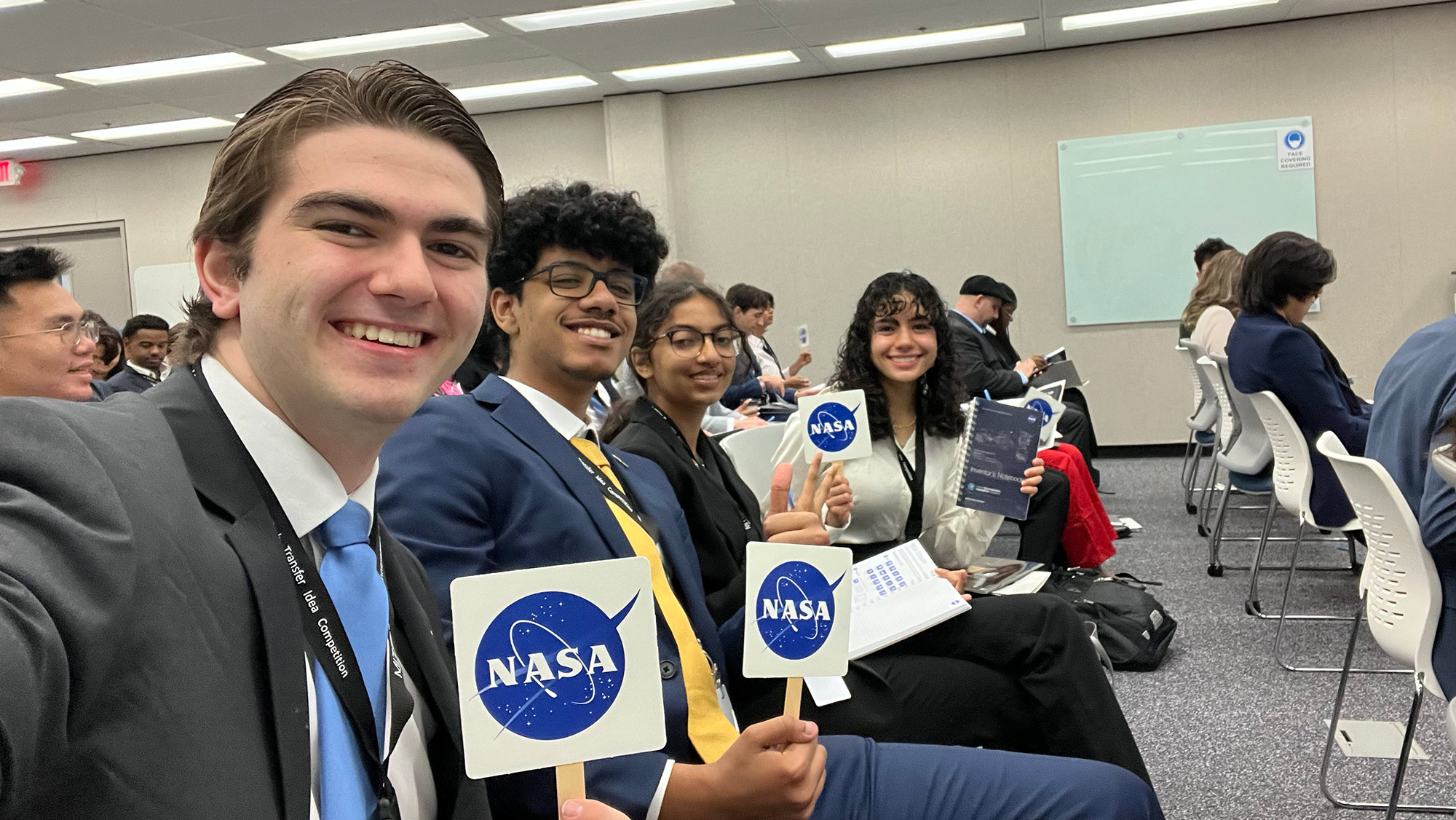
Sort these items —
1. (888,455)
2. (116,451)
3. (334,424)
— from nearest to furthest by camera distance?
(116,451), (334,424), (888,455)

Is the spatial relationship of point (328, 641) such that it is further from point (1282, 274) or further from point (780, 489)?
point (1282, 274)

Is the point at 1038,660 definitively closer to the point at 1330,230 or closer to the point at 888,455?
the point at 888,455

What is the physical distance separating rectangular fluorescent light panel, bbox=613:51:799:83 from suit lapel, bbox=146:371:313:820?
24.1 ft

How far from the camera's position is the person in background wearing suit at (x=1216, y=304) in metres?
5.50

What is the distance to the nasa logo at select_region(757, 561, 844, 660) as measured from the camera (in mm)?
1286

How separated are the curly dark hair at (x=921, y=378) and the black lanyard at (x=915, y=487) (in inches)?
3.6

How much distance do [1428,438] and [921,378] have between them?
128cm

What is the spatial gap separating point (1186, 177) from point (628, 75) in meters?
4.53

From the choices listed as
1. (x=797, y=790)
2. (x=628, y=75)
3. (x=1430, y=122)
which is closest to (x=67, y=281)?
(x=628, y=75)

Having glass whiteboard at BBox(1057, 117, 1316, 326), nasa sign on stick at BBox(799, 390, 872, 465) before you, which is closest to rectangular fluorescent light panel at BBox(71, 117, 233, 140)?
glass whiteboard at BBox(1057, 117, 1316, 326)

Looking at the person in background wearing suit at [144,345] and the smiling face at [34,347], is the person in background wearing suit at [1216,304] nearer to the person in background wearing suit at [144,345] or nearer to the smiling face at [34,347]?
the smiling face at [34,347]

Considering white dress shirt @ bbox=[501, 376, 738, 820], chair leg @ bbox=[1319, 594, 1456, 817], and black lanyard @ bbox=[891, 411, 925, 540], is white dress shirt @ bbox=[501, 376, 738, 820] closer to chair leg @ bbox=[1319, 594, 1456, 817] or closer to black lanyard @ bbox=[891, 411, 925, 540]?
black lanyard @ bbox=[891, 411, 925, 540]

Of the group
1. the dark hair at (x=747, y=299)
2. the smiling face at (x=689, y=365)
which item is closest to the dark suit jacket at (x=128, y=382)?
the smiling face at (x=689, y=365)

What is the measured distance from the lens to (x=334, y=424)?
89 centimetres
